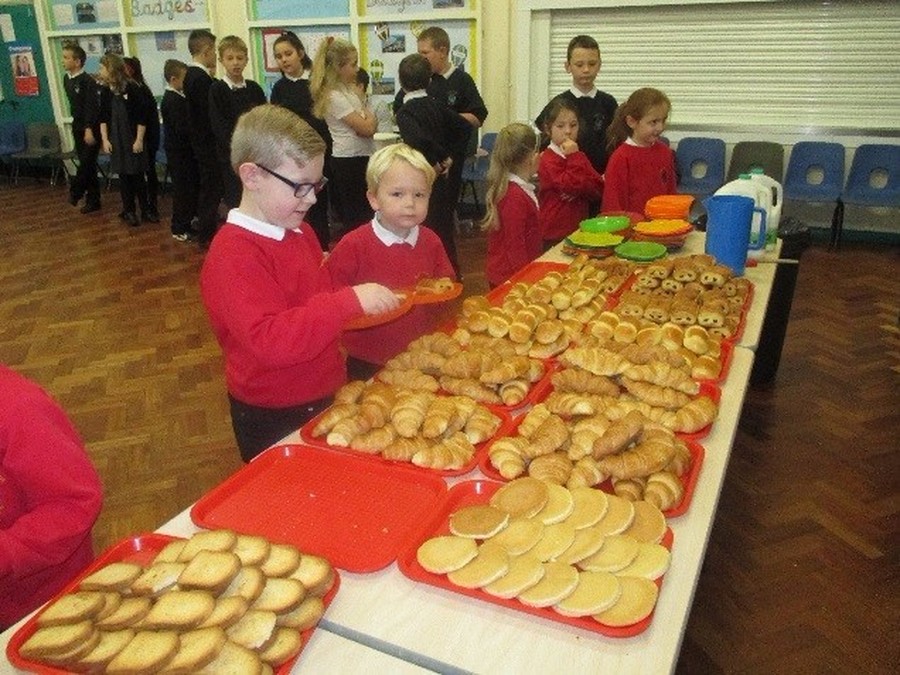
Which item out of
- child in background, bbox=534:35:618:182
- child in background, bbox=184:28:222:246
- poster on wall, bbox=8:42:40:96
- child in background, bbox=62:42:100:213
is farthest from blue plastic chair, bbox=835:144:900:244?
poster on wall, bbox=8:42:40:96

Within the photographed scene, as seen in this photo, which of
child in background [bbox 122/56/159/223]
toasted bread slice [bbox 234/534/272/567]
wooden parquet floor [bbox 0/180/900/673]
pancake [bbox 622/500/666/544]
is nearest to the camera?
toasted bread slice [bbox 234/534/272/567]

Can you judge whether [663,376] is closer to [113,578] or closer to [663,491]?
[663,491]

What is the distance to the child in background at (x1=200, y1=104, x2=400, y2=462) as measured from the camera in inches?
65.2

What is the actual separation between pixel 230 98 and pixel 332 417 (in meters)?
5.21

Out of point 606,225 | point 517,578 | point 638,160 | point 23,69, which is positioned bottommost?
Answer: point 517,578

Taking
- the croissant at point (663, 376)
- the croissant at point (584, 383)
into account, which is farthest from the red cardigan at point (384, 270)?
the croissant at point (663, 376)

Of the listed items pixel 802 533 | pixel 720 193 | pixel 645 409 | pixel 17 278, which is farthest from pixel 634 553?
pixel 17 278

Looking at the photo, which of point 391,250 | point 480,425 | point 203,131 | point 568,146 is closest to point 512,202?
point 568,146

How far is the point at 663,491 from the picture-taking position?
134 centimetres

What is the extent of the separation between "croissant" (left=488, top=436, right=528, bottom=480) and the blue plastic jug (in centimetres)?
158

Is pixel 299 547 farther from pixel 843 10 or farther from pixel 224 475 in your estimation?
pixel 843 10

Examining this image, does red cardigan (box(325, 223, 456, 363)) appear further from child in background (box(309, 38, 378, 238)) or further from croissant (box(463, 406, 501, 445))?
child in background (box(309, 38, 378, 238))

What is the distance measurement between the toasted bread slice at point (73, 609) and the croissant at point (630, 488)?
89cm

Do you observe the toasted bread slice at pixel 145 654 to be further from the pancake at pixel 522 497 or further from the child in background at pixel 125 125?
the child in background at pixel 125 125
